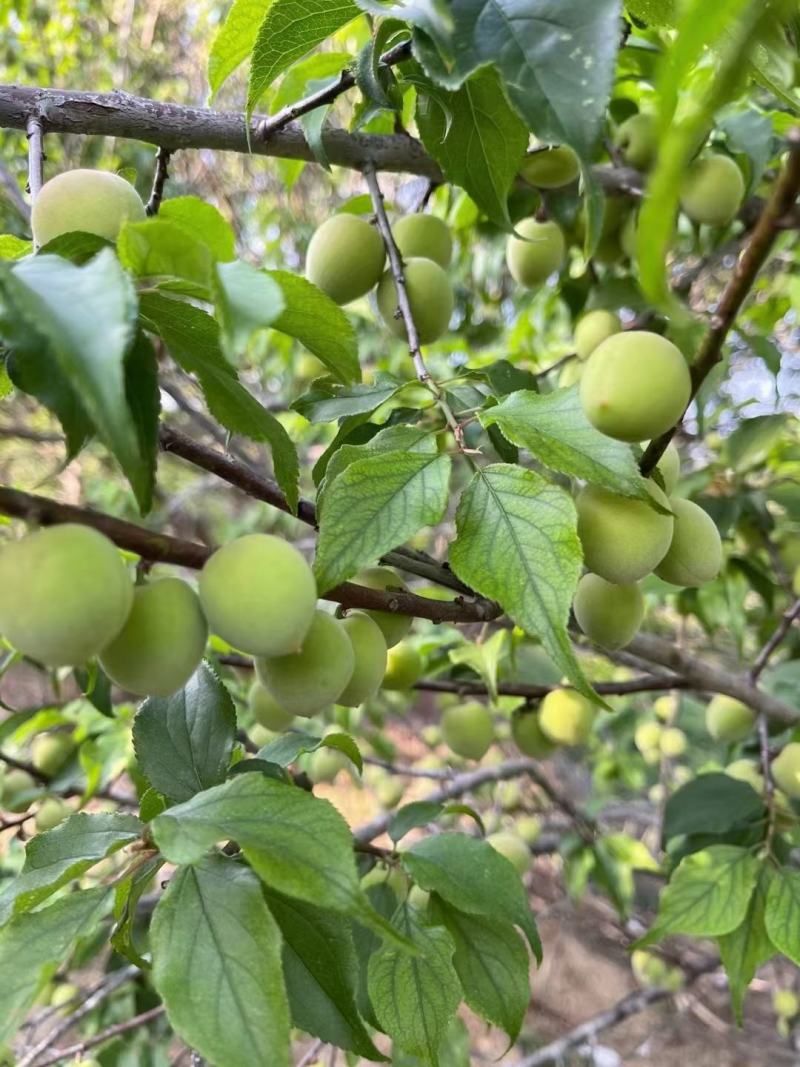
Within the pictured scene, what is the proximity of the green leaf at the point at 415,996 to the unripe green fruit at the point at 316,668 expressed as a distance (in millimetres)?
211

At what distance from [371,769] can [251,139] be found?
1.85 metres

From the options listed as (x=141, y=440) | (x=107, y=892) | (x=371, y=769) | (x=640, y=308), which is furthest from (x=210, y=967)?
(x=371, y=769)

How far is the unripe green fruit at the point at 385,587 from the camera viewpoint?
636 mm

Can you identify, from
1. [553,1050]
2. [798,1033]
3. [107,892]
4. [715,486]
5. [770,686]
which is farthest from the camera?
[798,1033]

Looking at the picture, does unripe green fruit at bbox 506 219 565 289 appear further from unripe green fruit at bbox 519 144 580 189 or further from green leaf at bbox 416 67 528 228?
green leaf at bbox 416 67 528 228

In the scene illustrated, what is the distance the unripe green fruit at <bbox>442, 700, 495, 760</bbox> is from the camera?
3.93ft

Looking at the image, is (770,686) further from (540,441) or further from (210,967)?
(210,967)

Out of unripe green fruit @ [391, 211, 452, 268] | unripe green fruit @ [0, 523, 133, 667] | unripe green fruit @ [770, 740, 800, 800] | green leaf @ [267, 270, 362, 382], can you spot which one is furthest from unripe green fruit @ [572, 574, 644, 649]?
unripe green fruit @ [770, 740, 800, 800]

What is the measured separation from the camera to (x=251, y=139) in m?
0.73

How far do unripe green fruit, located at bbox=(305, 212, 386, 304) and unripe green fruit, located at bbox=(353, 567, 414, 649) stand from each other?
34 cm

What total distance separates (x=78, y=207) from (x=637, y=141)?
77 cm

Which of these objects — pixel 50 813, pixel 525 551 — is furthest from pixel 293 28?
pixel 50 813

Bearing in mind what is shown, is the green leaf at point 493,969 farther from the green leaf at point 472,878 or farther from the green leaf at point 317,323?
the green leaf at point 317,323

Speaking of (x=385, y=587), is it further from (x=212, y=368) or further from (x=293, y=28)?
(x=293, y=28)
